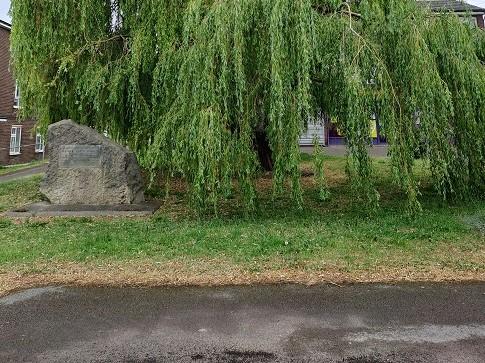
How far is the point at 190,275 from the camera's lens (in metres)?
5.07

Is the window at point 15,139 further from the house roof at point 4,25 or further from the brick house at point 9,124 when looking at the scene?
the house roof at point 4,25

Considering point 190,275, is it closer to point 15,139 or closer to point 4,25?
point 15,139

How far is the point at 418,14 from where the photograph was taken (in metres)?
7.86

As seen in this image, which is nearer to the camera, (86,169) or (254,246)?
(254,246)

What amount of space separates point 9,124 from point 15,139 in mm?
1083

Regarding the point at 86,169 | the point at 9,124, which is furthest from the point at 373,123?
the point at 9,124

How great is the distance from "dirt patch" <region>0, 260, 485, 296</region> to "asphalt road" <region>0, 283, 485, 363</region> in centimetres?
20

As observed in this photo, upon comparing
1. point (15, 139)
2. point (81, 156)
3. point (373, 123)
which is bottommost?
point (81, 156)

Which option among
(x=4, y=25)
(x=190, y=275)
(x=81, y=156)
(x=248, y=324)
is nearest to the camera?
(x=248, y=324)

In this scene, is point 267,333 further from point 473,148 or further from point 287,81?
point 473,148

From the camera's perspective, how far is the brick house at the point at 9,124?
77.0 ft

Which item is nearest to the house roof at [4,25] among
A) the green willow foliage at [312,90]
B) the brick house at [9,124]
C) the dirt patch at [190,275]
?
the brick house at [9,124]

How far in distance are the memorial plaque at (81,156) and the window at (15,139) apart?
16.8 metres

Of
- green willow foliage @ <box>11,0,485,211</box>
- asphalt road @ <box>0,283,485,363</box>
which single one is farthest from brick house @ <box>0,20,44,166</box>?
asphalt road @ <box>0,283,485,363</box>
